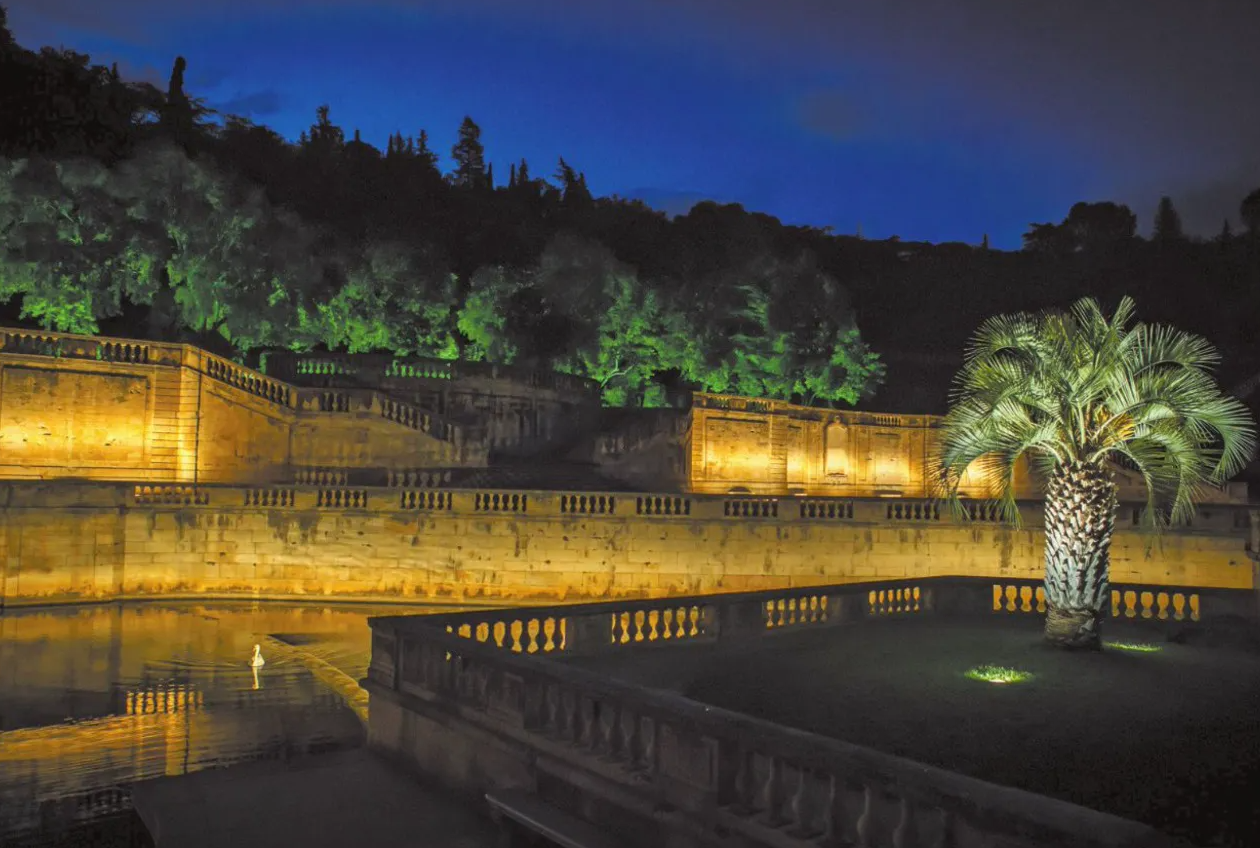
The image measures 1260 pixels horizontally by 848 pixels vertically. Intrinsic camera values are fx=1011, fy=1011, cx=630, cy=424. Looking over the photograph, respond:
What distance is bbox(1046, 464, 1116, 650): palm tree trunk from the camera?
42.9 ft

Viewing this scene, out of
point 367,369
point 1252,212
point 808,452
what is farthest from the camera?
point 1252,212

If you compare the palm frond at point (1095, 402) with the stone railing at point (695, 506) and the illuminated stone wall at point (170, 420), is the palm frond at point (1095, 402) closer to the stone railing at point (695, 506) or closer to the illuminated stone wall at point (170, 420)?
the stone railing at point (695, 506)

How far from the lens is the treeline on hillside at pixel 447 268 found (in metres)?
35.5

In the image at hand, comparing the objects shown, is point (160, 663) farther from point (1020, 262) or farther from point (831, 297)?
point (1020, 262)

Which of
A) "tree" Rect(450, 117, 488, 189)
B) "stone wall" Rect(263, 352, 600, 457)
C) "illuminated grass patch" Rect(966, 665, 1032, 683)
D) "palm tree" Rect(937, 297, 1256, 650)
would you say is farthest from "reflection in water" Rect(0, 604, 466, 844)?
"tree" Rect(450, 117, 488, 189)

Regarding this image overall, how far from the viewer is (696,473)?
1442 inches

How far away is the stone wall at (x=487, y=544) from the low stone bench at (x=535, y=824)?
15883mm

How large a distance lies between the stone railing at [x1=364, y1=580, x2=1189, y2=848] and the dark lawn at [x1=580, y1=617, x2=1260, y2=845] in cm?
137

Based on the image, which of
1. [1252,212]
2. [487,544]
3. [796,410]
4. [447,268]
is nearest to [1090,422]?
[487,544]

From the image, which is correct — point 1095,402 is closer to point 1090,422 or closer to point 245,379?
Answer: point 1090,422

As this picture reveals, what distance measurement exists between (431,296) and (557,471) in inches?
502

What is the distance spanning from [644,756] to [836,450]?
33.6 meters

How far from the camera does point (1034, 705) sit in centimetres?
1016

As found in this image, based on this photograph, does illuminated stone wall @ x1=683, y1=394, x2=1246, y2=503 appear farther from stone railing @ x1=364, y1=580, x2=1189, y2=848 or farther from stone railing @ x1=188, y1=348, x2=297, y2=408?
stone railing @ x1=364, y1=580, x2=1189, y2=848
